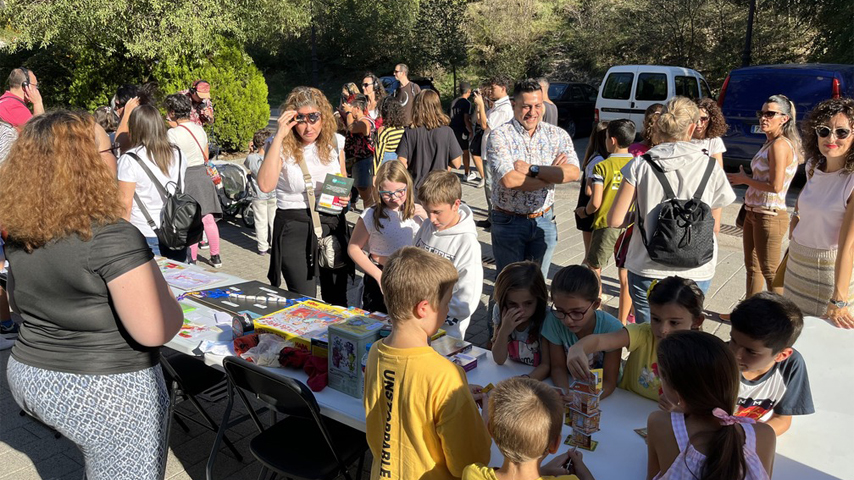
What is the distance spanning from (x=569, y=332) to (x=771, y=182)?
267 centimetres

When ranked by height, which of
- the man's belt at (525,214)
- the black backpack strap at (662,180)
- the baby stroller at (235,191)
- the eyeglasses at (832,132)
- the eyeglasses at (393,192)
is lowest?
the baby stroller at (235,191)

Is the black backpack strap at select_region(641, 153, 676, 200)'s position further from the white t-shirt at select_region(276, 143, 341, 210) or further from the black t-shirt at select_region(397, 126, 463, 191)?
the black t-shirt at select_region(397, 126, 463, 191)

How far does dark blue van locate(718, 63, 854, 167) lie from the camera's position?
949 centimetres

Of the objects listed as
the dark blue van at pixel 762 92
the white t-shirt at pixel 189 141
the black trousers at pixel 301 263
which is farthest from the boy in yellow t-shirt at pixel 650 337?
the dark blue van at pixel 762 92

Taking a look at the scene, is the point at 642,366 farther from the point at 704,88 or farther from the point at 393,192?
the point at 704,88

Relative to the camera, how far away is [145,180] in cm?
468

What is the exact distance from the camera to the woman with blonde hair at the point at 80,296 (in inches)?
86.4

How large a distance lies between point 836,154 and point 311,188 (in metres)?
2.97

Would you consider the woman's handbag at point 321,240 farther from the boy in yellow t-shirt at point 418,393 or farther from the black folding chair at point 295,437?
the boy in yellow t-shirt at point 418,393

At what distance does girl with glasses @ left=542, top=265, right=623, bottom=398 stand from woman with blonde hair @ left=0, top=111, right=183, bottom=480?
155cm

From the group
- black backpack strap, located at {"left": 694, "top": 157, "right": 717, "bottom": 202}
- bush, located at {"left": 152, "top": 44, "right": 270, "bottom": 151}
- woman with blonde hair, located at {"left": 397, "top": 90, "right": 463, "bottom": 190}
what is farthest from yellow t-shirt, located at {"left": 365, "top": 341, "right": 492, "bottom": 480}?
bush, located at {"left": 152, "top": 44, "right": 270, "bottom": 151}

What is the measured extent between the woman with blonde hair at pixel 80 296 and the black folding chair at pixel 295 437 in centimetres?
51

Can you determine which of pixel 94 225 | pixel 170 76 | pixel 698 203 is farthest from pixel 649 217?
pixel 170 76

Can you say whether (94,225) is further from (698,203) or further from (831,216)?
(831,216)
